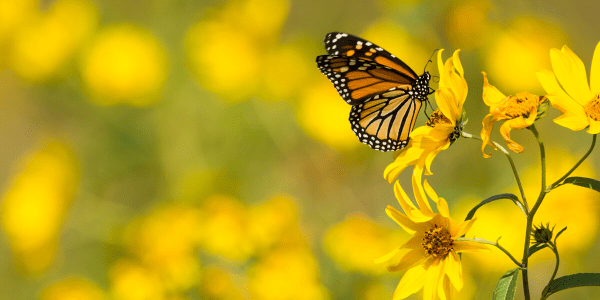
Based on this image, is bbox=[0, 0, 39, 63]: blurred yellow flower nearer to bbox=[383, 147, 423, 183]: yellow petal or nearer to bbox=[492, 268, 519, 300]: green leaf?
bbox=[383, 147, 423, 183]: yellow petal

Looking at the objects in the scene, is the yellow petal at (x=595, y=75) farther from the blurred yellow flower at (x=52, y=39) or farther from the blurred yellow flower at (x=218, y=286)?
the blurred yellow flower at (x=52, y=39)

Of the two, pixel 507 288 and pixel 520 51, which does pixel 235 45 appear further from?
pixel 507 288

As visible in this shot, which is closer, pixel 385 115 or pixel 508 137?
pixel 508 137

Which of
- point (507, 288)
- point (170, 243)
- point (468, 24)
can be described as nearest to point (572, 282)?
point (507, 288)

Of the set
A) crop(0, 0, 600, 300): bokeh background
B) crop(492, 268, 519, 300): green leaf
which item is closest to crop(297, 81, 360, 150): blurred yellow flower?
crop(0, 0, 600, 300): bokeh background

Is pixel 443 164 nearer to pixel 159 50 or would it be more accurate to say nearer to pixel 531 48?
pixel 531 48

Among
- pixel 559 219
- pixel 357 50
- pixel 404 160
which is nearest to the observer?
pixel 404 160

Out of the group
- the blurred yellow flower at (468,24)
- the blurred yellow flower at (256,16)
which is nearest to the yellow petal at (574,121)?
the blurred yellow flower at (468,24)
